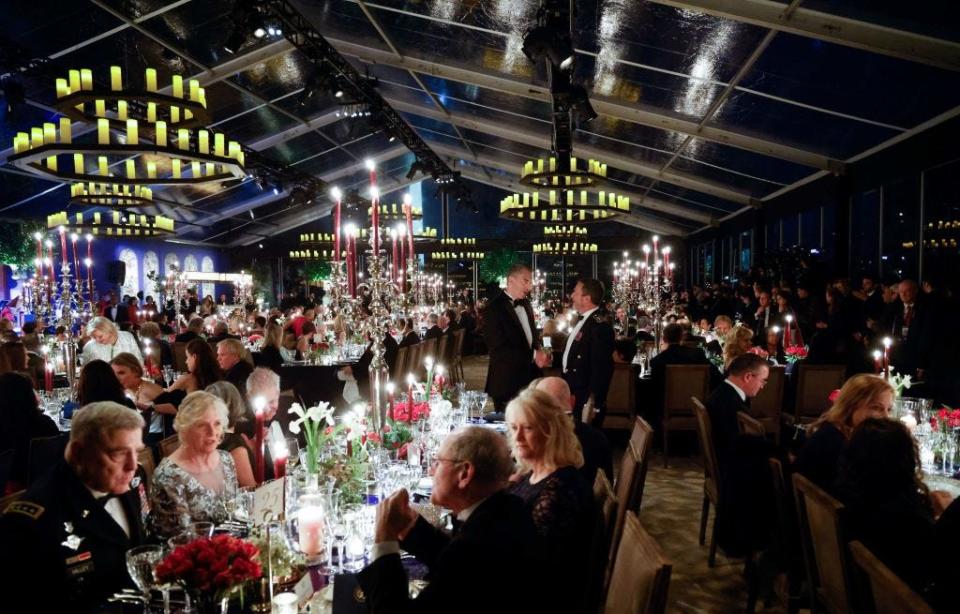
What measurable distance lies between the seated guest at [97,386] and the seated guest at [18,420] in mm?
558

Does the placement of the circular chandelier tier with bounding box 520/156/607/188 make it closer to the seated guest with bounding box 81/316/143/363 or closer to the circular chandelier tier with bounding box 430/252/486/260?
the seated guest with bounding box 81/316/143/363

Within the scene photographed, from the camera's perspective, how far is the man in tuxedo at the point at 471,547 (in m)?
1.68

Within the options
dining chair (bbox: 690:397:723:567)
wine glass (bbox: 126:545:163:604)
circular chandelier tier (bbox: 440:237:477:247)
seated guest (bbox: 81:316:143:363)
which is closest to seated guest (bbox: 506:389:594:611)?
wine glass (bbox: 126:545:163:604)

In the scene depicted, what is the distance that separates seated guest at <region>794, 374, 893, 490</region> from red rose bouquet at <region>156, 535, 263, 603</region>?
2620 mm

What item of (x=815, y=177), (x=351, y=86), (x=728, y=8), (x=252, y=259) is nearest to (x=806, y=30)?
(x=728, y=8)

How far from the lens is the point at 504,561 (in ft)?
5.60

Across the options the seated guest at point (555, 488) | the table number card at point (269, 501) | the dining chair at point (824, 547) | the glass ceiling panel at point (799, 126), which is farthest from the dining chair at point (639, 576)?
the glass ceiling panel at point (799, 126)

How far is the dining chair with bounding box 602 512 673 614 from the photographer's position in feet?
5.38

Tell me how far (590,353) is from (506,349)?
114 centimetres

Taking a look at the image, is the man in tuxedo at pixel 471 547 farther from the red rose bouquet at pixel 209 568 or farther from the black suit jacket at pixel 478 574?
the red rose bouquet at pixel 209 568

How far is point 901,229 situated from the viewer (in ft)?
26.5

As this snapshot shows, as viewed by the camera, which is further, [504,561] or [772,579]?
[772,579]

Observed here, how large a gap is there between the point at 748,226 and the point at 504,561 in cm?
1434

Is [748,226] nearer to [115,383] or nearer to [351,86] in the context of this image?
[351,86]
